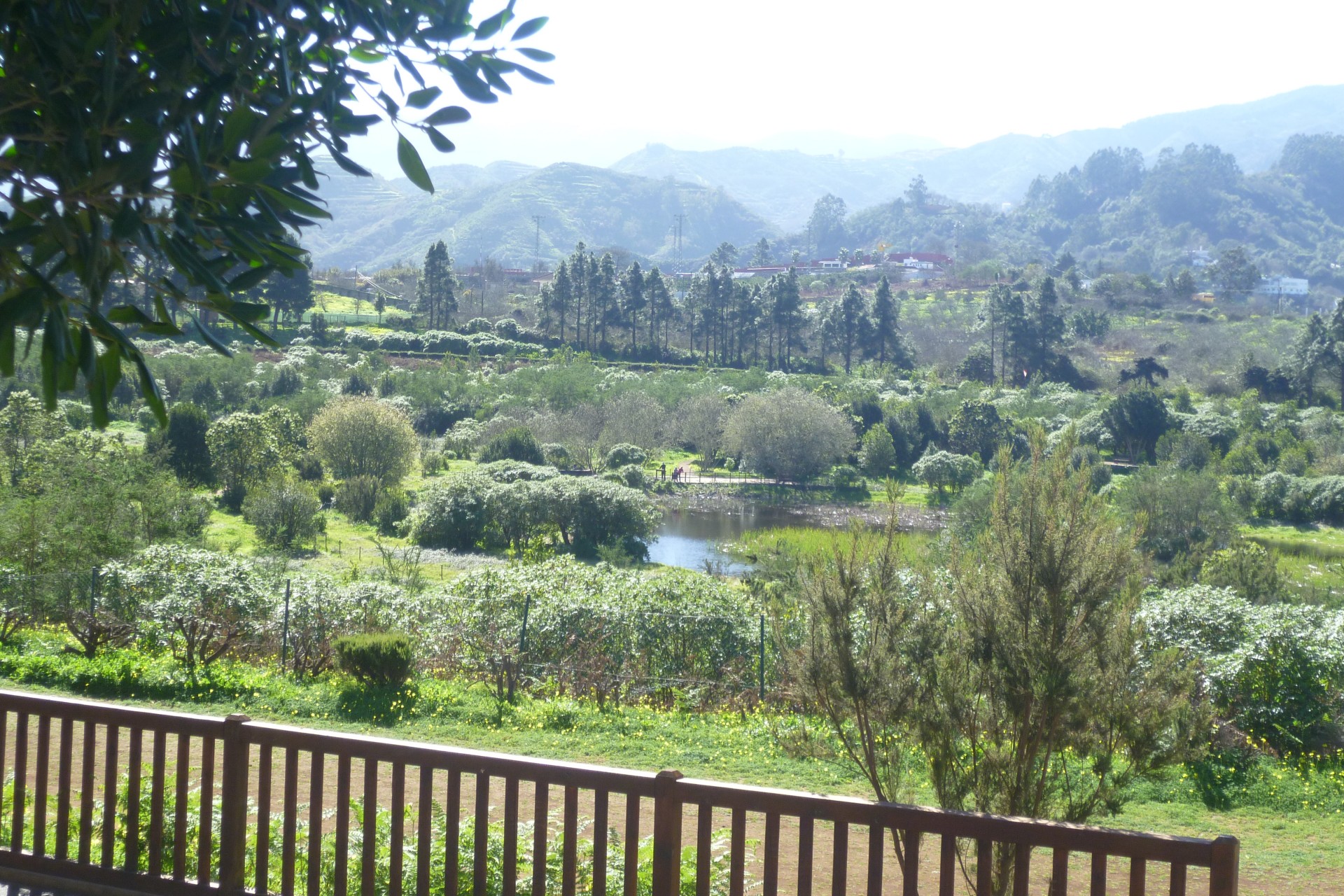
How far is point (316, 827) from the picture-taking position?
3174 mm

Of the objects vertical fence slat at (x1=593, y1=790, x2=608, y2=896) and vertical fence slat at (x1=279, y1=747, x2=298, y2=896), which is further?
vertical fence slat at (x1=279, y1=747, x2=298, y2=896)

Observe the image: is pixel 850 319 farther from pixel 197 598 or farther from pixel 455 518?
pixel 197 598

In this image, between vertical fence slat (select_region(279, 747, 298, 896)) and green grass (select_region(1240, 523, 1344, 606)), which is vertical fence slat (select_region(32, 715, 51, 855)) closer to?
vertical fence slat (select_region(279, 747, 298, 896))

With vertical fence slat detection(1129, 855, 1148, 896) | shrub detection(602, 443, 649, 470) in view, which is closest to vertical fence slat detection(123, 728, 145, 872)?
vertical fence slat detection(1129, 855, 1148, 896)

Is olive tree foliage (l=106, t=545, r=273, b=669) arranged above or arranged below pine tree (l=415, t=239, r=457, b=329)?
below

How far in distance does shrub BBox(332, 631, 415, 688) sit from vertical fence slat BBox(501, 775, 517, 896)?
6153 millimetres

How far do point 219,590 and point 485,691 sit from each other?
11.7 feet

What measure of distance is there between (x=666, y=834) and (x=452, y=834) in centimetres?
68

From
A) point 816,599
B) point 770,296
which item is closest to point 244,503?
point 816,599

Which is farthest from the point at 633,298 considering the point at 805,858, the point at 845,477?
the point at 805,858

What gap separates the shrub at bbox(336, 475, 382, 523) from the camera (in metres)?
29.0

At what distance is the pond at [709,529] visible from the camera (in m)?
25.7

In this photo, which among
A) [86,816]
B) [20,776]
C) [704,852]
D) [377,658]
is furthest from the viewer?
[377,658]

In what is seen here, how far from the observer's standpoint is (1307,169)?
577 feet
